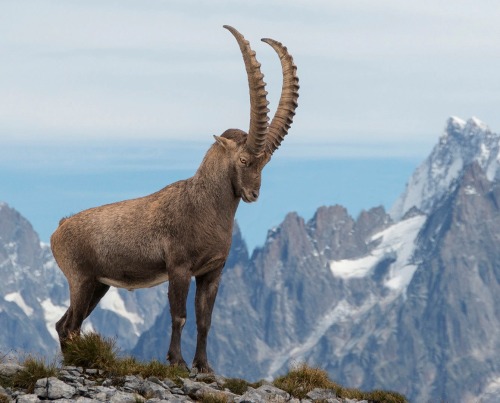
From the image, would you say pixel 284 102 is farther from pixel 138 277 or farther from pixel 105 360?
pixel 105 360

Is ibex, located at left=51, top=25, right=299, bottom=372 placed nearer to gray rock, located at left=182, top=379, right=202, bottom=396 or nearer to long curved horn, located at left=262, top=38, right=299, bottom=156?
long curved horn, located at left=262, top=38, right=299, bottom=156

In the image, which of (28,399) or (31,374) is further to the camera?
(31,374)

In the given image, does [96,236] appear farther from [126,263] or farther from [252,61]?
[252,61]

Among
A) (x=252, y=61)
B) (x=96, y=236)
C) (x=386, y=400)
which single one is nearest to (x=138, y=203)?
(x=96, y=236)

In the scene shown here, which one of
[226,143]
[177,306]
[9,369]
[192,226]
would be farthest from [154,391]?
[226,143]

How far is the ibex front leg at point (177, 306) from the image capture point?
23141 millimetres

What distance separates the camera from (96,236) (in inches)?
972

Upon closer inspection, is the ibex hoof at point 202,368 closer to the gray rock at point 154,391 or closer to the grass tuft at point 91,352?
the grass tuft at point 91,352

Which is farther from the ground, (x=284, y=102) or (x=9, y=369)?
(x=284, y=102)

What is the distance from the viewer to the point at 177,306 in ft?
77.5

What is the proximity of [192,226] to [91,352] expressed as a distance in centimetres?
375

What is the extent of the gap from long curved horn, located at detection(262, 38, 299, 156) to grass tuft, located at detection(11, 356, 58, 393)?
6.81 m

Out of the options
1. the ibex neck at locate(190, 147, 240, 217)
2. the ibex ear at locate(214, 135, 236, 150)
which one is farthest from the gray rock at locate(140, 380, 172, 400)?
the ibex ear at locate(214, 135, 236, 150)

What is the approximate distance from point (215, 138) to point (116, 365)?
548 cm
